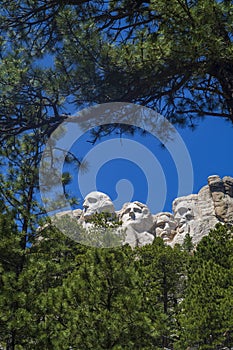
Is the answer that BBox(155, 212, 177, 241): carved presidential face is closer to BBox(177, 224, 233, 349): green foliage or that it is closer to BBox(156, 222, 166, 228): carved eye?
BBox(156, 222, 166, 228): carved eye

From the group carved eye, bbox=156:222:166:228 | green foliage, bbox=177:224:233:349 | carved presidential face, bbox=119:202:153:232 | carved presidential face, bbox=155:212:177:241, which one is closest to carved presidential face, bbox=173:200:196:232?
carved presidential face, bbox=155:212:177:241

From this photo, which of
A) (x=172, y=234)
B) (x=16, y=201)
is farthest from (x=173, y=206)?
(x=16, y=201)

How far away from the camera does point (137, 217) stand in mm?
43844

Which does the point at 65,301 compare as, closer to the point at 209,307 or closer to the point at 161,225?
the point at 209,307

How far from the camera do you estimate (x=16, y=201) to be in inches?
306

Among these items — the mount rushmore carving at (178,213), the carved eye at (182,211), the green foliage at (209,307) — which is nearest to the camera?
the green foliage at (209,307)

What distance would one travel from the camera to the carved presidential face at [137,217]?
142 feet

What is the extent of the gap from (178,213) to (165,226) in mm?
1930

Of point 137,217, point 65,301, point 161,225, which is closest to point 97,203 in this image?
point 137,217

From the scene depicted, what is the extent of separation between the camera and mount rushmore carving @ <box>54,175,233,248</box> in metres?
41.9

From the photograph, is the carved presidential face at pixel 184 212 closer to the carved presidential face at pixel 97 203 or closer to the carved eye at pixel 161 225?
the carved eye at pixel 161 225

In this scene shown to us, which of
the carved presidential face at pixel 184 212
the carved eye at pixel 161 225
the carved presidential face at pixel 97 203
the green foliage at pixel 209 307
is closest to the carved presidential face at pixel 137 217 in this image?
the carved eye at pixel 161 225

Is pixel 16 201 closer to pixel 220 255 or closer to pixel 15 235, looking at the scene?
pixel 15 235

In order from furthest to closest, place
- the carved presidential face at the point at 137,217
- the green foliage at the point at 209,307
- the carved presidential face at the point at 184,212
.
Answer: the carved presidential face at the point at 137,217 → the carved presidential face at the point at 184,212 → the green foliage at the point at 209,307
